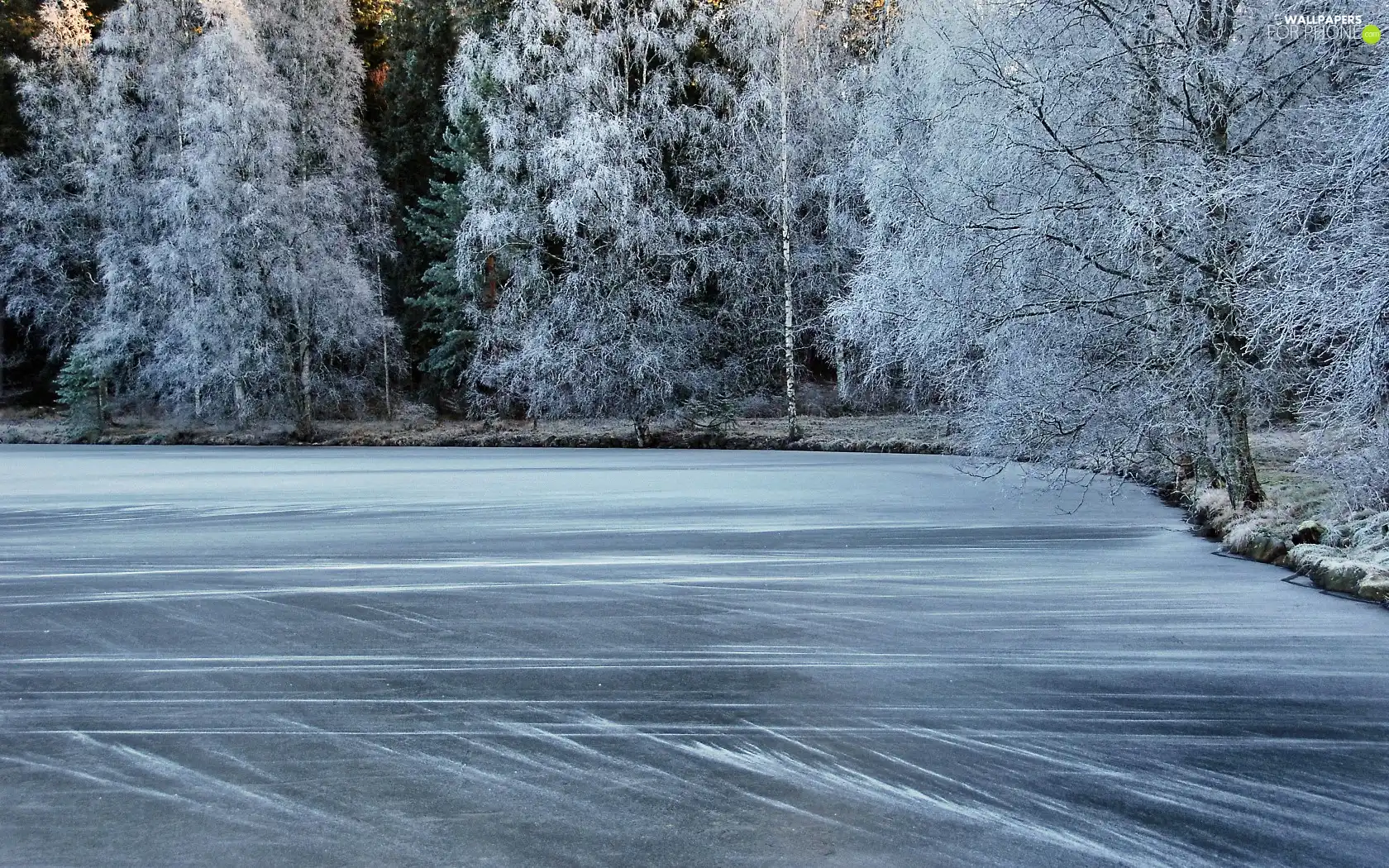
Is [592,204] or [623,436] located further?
[623,436]

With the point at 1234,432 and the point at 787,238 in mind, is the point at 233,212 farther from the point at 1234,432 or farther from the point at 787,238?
the point at 1234,432

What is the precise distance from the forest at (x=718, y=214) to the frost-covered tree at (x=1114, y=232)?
0.04 meters

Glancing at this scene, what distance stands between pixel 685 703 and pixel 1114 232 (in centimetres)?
639

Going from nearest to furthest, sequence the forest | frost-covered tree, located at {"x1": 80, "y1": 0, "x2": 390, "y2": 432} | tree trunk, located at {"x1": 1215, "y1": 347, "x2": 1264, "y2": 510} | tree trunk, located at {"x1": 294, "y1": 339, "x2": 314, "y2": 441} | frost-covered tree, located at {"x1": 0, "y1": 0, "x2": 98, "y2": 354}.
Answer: the forest, tree trunk, located at {"x1": 1215, "y1": 347, "x2": 1264, "y2": 510}, frost-covered tree, located at {"x1": 80, "y1": 0, "x2": 390, "y2": 432}, tree trunk, located at {"x1": 294, "y1": 339, "x2": 314, "y2": 441}, frost-covered tree, located at {"x1": 0, "y1": 0, "x2": 98, "y2": 354}

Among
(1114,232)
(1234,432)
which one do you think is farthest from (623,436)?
(1114,232)

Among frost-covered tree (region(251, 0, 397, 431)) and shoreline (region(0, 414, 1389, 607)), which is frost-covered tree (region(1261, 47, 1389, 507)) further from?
frost-covered tree (region(251, 0, 397, 431))

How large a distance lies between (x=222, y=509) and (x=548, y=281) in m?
12.0

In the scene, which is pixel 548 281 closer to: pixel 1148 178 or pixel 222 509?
pixel 222 509

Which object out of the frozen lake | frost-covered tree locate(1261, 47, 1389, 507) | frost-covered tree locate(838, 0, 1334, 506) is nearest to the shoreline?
frost-covered tree locate(838, 0, 1334, 506)

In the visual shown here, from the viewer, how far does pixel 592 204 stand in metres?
23.4

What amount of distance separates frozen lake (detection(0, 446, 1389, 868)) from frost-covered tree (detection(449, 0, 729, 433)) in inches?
521

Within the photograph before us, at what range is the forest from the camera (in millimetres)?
9156

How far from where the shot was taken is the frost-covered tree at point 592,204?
23234 millimetres

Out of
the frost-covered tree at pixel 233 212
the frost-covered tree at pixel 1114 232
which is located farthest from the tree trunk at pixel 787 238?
the frost-covered tree at pixel 1114 232
